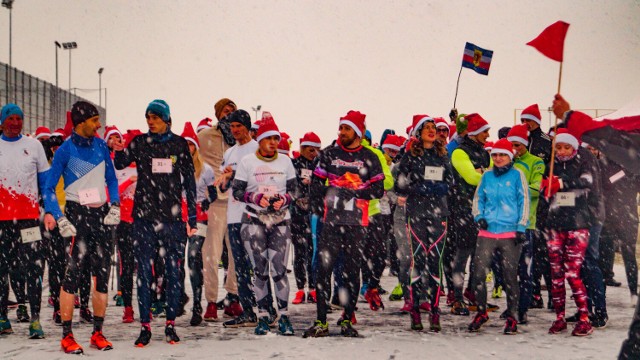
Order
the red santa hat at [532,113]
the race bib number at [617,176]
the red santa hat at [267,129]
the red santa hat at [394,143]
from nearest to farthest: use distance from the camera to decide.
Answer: the red santa hat at [267,129]
the red santa hat at [532,113]
the race bib number at [617,176]
the red santa hat at [394,143]

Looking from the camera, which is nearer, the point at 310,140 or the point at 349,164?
the point at 349,164

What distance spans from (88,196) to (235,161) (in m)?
1.91

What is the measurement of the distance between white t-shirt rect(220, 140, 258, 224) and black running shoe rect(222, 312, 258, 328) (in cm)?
104

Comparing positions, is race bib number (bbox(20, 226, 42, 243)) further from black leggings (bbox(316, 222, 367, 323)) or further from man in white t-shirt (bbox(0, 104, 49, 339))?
black leggings (bbox(316, 222, 367, 323))

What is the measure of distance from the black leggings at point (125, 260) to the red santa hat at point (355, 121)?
2.81 meters

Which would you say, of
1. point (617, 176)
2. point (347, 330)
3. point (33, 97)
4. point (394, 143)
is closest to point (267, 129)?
point (347, 330)

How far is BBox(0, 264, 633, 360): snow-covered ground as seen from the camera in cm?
653

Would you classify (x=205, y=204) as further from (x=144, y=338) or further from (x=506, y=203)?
(x=506, y=203)

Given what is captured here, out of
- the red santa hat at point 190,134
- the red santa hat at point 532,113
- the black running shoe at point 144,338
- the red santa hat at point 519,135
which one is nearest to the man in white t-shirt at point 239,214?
the red santa hat at point 190,134

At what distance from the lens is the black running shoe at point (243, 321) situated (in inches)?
315

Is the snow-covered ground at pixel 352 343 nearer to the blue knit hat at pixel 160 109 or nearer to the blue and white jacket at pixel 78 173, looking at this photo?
the blue and white jacket at pixel 78 173

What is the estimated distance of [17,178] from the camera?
7605 mm

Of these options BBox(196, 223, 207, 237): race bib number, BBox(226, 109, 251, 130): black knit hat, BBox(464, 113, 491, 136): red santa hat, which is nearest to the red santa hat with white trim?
BBox(226, 109, 251, 130): black knit hat

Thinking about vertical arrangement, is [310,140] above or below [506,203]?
above
